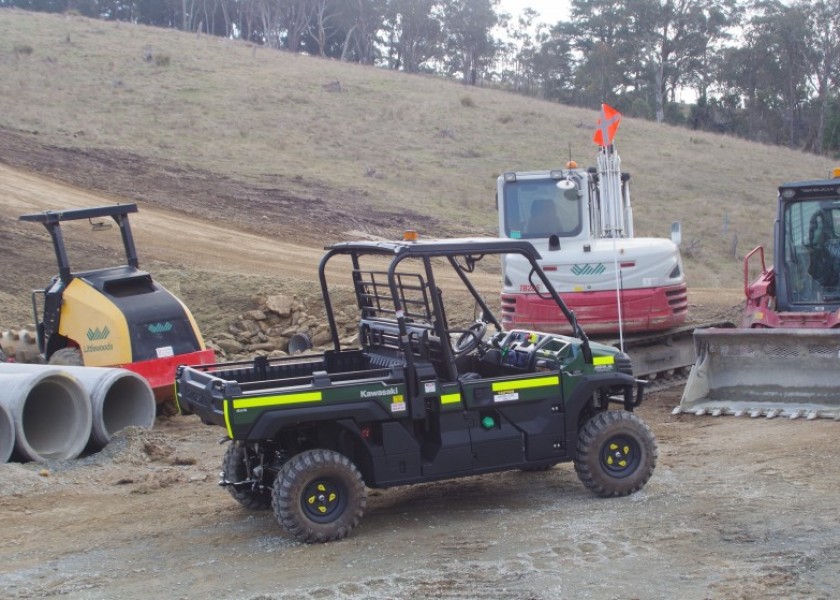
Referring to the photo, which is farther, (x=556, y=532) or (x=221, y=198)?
(x=221, y=198)

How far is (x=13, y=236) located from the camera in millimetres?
19094

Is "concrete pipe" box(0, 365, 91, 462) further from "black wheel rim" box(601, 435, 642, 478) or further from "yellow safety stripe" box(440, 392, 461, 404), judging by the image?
"black wheel rim" box(601, 435, 642, 478)

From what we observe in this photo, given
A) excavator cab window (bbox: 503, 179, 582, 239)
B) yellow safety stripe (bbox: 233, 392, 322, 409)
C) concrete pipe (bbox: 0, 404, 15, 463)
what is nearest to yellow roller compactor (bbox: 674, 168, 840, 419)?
excavator cab window (bbox: 503, 179, 582, 239)

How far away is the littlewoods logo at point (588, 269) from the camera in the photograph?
41.0 ft

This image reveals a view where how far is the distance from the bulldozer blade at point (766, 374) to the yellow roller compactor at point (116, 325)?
538 centimetres

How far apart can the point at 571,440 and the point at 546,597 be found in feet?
6.94

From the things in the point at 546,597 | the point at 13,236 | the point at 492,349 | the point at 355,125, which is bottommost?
the point at 546,597

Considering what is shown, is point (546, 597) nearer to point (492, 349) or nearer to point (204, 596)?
point (204, 596)

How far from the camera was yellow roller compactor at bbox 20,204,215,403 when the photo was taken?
11336mm

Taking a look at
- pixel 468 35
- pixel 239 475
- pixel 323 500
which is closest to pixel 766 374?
pixel 323 500

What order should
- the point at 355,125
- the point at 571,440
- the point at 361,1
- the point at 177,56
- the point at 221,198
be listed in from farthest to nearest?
the point at 361,1 → the point at 177,56 → the point at 355,125 → the point at 221,198 → the point at 571,440

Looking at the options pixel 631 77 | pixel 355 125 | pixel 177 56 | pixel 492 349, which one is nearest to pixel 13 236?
pixel 492 349

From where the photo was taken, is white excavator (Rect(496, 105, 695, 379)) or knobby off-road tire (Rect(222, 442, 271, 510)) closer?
knobby off-road tire (Rect(222, 442, 271, 510))

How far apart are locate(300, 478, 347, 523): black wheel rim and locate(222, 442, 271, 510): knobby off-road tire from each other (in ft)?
2.50
